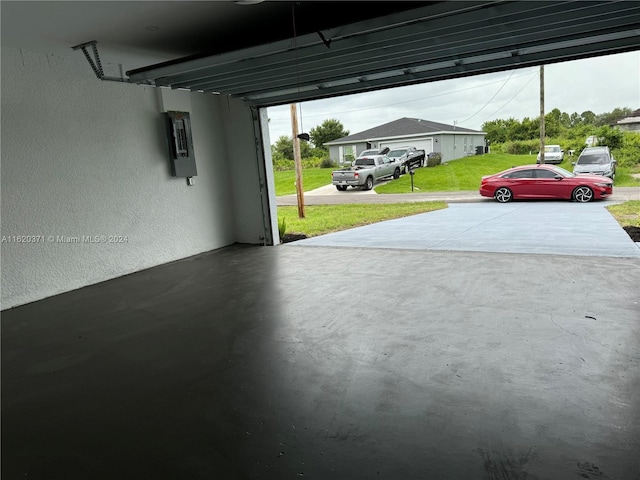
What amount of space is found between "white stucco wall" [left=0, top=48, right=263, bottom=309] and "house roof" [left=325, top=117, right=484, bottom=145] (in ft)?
53.2

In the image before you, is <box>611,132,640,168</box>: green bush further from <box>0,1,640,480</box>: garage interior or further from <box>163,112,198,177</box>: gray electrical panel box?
<box>163,112,198,177</box>: gray electrical panel box

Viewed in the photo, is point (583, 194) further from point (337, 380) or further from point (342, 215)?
point (337, 380)

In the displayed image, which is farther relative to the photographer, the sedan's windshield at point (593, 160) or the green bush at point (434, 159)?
the green bush at point (434, 159)

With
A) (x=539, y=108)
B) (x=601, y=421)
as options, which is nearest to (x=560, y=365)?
(x=601, y=421)

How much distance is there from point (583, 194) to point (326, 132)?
1991 centimetres

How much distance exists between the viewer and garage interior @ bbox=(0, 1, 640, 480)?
2133mm

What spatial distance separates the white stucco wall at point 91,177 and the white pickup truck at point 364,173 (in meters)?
9.78

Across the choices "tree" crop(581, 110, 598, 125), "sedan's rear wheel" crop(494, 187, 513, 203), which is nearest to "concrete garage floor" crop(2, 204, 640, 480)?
"sedan's rear wheel" crop(494, 187, 513, 203)

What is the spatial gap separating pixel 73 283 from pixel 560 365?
5.36 meters

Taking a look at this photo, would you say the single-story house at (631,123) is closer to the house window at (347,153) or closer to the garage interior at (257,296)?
the garage interior at (257,296)

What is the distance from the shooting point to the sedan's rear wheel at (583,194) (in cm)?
1065

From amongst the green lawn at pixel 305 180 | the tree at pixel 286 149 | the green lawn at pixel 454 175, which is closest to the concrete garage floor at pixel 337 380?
the green lawn at pixel 454 175

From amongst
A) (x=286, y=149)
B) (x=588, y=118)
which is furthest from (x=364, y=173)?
(x=286, y=149)

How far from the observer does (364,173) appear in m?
16.8
